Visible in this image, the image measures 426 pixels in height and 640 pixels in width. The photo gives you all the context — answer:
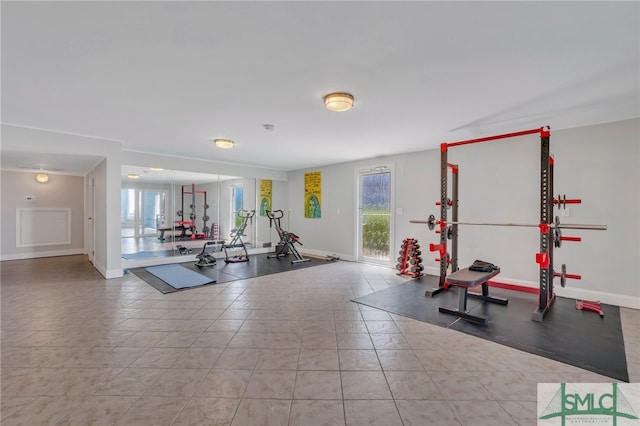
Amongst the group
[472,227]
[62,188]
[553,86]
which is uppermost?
[553,86]

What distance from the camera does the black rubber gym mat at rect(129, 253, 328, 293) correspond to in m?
4.51

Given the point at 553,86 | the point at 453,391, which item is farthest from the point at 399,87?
the point at 453,391

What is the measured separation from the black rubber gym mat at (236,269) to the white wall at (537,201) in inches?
91.7

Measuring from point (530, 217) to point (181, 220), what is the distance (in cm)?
674

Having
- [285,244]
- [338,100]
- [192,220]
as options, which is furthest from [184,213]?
[338,100]

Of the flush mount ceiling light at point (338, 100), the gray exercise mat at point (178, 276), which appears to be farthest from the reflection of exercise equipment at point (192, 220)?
the flush mount ceiling light at point (338, 100)

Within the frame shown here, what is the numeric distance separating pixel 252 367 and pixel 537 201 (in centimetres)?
428

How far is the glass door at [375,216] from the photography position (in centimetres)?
583

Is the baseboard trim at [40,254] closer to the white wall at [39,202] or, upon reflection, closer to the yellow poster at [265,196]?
the white wall at [39,202]

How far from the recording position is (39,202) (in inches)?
258

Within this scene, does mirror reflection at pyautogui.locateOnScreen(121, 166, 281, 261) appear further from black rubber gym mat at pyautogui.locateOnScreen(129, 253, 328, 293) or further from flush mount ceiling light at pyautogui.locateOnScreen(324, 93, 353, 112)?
flush mount ceiling light at pyautogui.locateOnScreen(324, 93, 353, 112)

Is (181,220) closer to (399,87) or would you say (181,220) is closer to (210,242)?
(210,242)

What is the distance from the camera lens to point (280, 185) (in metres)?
7.93

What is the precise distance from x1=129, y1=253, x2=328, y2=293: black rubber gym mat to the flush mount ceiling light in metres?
3.26
